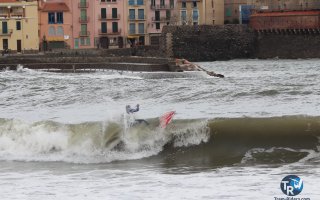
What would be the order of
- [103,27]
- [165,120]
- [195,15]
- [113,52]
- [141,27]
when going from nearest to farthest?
[165,120] → [113,52] → [103,27] → [141,27] → [195,15]

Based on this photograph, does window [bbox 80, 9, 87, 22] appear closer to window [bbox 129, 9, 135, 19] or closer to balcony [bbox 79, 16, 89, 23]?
balcony [bbox 79, 16, 89, 23]

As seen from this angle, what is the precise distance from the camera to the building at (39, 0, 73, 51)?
77312 mm

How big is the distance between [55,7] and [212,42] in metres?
13.9

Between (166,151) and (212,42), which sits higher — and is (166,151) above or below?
below

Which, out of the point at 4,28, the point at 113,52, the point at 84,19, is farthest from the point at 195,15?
the point at 4,28

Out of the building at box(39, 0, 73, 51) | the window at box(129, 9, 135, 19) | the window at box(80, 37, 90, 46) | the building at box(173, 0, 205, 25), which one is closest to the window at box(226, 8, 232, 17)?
the building at box(173, 0, 205, 25)

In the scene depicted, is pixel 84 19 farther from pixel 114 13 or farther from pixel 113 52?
pixel 113 52

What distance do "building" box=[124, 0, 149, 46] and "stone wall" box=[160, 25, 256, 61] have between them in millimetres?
5103

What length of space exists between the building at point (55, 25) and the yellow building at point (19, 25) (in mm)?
1394

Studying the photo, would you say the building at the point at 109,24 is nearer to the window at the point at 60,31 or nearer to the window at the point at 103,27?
the window at the point at 103,27

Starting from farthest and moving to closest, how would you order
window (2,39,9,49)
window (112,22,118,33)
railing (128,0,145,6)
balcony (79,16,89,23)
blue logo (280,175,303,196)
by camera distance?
1. railing (128,0,145,6)
2. window (112,22,118,33)
3. balcony (79,16,89,23)
4. window (2,39,9,49)
5. blue logo (280,175,303,196)

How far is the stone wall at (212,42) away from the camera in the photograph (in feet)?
249

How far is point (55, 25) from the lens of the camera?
77.7 meters

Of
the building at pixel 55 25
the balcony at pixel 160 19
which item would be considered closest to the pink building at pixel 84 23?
the building at pixel 55 25
